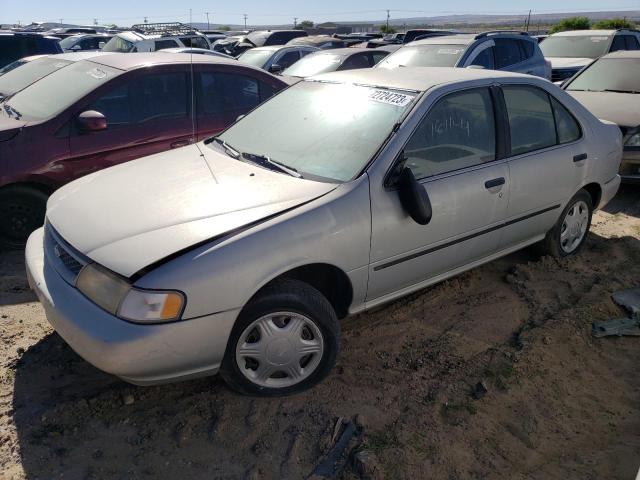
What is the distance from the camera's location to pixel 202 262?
255 cm

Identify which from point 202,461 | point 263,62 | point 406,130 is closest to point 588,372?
point 406,130

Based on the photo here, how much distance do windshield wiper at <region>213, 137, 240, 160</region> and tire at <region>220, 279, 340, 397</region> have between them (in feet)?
3.60

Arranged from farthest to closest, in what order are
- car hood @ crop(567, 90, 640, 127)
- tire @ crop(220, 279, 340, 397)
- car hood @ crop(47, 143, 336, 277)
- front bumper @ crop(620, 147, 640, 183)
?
car hood @ crop(567, 90, 640, 127) → front bumper @ crop(620, 147, 640, 183) → tire @ crop(220, 279, 340, 397) → car hood @ crop(47, 143, 336, 277)

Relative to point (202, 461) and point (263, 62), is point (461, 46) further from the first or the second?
point (202, 461)

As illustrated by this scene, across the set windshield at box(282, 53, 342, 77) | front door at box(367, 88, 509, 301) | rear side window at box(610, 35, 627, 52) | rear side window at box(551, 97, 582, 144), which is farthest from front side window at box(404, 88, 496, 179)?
rear side window at box(610, 35, 627, 52)

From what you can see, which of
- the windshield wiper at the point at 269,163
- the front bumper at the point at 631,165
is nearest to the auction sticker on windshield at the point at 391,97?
the windshield wiper at the point at 269,163

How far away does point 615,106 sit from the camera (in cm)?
693

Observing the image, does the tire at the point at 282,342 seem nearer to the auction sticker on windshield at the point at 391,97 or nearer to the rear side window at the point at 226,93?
the auction sticker on windshield at the point at 391,97

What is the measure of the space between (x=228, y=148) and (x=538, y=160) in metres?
2.14

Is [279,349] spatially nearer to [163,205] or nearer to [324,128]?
[163,205]

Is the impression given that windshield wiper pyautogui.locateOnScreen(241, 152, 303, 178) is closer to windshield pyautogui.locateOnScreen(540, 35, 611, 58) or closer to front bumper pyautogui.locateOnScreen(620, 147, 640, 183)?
front bumper pyautogui.locateOnScreen(620, 147, 640, 183)

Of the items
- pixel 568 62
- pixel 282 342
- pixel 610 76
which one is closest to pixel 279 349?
pixel 282 342

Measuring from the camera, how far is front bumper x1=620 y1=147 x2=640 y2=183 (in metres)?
6.18

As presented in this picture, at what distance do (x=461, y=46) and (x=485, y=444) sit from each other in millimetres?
7290
